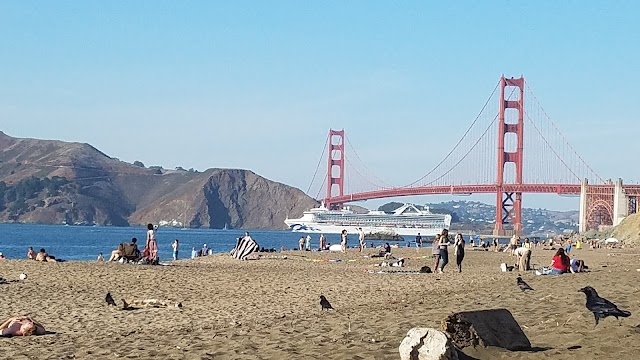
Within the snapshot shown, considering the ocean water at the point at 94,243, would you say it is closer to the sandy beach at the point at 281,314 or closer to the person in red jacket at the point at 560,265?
the sandy beach at the point at 281,314

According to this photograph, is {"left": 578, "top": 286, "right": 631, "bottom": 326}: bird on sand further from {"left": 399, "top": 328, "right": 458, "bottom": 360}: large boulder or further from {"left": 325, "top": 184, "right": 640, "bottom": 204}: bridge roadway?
{"left": 325, "top": 184, "right": 640, "bottom": 204}: bridge roadway

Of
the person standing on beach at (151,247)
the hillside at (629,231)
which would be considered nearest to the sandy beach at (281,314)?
the person standing on beach at (151,247)

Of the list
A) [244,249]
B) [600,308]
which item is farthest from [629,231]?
[600,308]

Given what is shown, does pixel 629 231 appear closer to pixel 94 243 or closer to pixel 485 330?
pixel 94 243

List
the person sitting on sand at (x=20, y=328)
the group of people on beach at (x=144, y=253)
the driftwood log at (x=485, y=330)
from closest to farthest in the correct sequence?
1. the driftwood log at (x=485, y=330)
2. the person sitting on sand at (x=20, y=328)
3. the group of people on beach at (x=144, y=253)

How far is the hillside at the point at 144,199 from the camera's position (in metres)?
166

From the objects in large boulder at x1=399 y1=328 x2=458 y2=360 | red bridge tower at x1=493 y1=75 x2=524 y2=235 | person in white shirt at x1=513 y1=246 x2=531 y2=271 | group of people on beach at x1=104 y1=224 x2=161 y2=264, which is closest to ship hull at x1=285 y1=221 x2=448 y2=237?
→ red bridge tower at x1=493 y1=75 x2=524 y2=235

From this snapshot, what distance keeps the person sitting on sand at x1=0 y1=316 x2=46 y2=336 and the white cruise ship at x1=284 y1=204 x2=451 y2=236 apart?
8953cm

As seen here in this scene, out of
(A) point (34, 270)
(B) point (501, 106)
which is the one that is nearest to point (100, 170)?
(B) point (501, 106)

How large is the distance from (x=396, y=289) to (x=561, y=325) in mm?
6858

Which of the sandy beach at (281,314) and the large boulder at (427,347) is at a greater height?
the large boulder at (427,347)

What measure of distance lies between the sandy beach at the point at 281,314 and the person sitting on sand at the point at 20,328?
0.64 feet

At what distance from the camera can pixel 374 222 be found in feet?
339

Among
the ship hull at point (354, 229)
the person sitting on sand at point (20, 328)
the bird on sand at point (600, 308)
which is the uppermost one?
the ship hull at point (354, 229)
